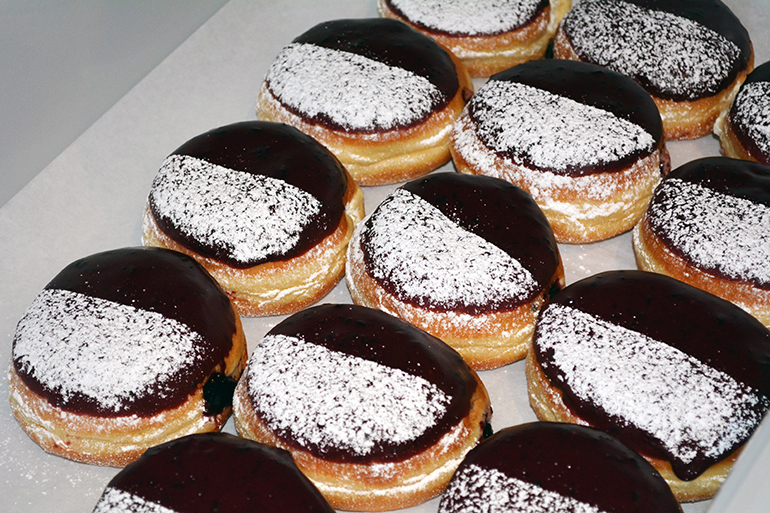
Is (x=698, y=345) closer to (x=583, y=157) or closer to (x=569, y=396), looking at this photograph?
(x=569, y=396)

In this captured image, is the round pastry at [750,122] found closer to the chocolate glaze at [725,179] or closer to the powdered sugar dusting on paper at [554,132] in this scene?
the chocolate glaze at [725,179]

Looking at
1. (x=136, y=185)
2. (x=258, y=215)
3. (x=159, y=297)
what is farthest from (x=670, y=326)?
(x=136, y=185)

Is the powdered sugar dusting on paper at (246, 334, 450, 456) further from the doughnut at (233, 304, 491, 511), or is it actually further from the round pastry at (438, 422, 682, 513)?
the round pastry at (438, 422, 682, 513)

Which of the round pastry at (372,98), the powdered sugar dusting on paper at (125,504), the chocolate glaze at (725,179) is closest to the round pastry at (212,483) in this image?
the powdered sugar dusting on paper at (125,504)

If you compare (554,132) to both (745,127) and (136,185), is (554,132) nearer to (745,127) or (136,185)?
(745,127)

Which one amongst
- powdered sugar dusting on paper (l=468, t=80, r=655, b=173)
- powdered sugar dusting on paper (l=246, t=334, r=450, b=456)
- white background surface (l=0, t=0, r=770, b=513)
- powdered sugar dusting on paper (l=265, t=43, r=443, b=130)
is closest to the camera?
powdered sugar dusting on paper (l=246, t=334, r=450, b=456)

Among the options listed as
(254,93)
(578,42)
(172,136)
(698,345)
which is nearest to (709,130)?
(578,42)

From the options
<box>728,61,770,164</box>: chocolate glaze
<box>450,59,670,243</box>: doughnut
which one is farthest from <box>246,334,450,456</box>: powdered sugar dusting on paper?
<box>728,61,770,164</box>: chocolate glaze
